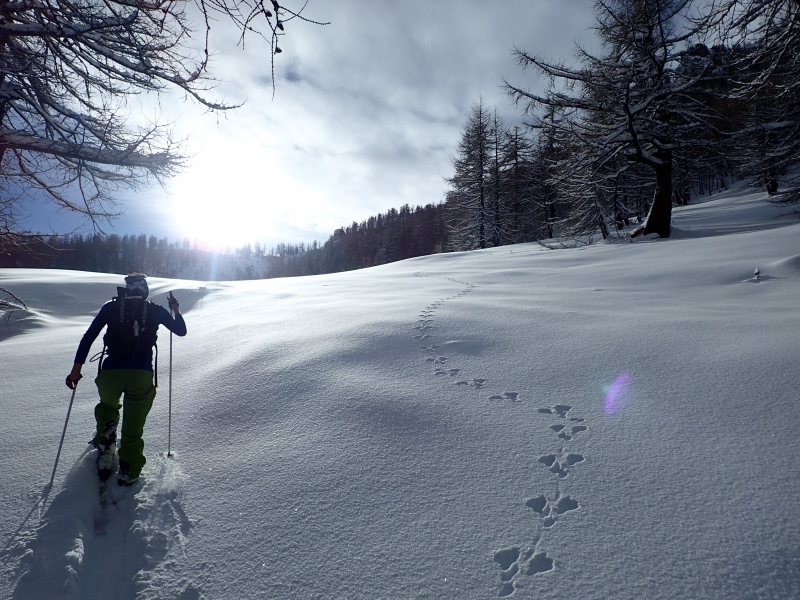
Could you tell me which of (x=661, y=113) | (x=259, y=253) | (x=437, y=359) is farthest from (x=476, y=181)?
(x=259, y=253)

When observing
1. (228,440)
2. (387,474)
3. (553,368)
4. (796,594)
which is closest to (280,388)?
(228,440)

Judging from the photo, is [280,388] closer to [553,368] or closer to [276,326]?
[276,326]

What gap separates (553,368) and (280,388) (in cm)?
236

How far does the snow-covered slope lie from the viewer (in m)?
1.59

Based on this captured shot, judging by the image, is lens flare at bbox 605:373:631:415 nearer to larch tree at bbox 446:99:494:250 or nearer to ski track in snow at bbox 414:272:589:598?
ski track in snow at bbox 414:272:589:598

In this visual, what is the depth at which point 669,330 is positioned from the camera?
3600 mm

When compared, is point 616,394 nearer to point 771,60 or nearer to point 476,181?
point 771,60

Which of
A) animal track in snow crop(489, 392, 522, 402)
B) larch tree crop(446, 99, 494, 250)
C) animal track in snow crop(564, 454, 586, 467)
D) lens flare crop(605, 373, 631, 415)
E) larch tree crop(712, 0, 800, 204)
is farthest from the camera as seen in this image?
larch tree crop(446, 99, 494, 250)

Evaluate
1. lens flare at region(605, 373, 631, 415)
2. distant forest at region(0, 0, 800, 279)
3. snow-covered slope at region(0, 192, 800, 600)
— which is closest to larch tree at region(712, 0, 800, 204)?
distant forest at region(0, 0, 800, 279)

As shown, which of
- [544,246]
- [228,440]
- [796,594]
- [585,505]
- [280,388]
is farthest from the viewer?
[544,246]

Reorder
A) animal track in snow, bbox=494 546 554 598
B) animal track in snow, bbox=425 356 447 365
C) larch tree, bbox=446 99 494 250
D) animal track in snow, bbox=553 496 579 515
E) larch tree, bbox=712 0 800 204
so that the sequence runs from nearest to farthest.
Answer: animal track in snow, bbox=494 546 554 598 < animal track in snow, bbox=553 496 579 515 < animal track in snow, bbox=425 356 447 365 < larch tree, bbox=712 0 800 204 < larch tree, bbox=446 99 494 250

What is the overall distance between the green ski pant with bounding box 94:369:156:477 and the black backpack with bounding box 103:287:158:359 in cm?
15

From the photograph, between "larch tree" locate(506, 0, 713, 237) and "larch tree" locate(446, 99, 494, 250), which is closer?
"larch tree" locate(506, 0, 713, 237)

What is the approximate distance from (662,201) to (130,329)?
11.8 metres
